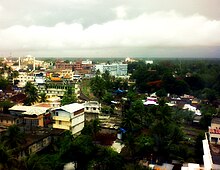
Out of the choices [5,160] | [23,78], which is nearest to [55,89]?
[23,78]

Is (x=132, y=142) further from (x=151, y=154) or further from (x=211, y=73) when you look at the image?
(x=211, y=73)

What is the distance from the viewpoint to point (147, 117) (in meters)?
14.3

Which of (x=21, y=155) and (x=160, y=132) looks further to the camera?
(x=160, y=132)

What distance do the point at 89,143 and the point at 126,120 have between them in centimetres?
324

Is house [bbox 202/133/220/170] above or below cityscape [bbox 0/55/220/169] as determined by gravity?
above

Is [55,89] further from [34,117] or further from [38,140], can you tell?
[38,140]

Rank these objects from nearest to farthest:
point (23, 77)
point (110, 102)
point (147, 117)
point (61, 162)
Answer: point (61, 162), point (147, 117), point (110, 102), point (23, 77)

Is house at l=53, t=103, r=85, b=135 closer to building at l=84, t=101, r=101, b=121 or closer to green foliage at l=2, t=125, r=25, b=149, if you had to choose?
green foliage at l=2, t=125, r=25, b=149

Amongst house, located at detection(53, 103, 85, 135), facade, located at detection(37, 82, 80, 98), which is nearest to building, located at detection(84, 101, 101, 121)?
house, located at detection(53, 103, 85, 135)

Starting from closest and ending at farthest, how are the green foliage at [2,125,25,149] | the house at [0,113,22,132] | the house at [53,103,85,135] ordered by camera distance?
the green foliage at [2,125,25,149] < the house at [53,103,85,135] < the house at [0,113,22,132]

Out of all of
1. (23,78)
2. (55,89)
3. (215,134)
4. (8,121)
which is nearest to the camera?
(215,134)

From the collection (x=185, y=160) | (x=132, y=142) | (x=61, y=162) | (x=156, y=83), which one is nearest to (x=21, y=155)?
(x=61, y=162)

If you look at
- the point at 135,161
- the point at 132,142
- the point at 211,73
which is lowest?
the point at 135,161

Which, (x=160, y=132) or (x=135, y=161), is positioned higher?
(x=160, y=132)
